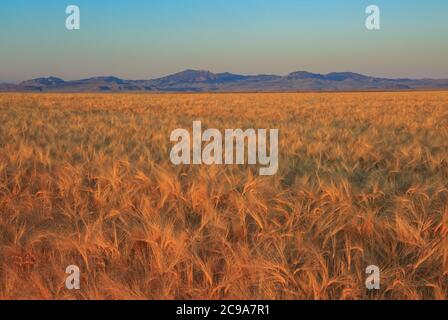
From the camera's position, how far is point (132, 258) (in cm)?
241

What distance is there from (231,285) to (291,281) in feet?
1.06

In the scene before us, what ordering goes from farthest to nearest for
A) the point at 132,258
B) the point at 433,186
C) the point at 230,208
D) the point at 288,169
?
the point at 288,169, the point at 433,186, the point at 230,208, the point at 132,258

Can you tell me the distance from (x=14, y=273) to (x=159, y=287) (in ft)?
2.64

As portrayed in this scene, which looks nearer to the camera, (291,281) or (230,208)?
(291,281)

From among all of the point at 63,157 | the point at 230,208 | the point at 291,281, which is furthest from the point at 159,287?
the point at 63,157

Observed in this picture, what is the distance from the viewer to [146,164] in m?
4.73

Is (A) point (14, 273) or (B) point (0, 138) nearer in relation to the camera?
(A) point (14, 273)

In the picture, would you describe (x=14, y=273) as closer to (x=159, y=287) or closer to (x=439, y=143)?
(x=159, y=287)

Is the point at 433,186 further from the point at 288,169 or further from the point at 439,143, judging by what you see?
the point at 439,143
